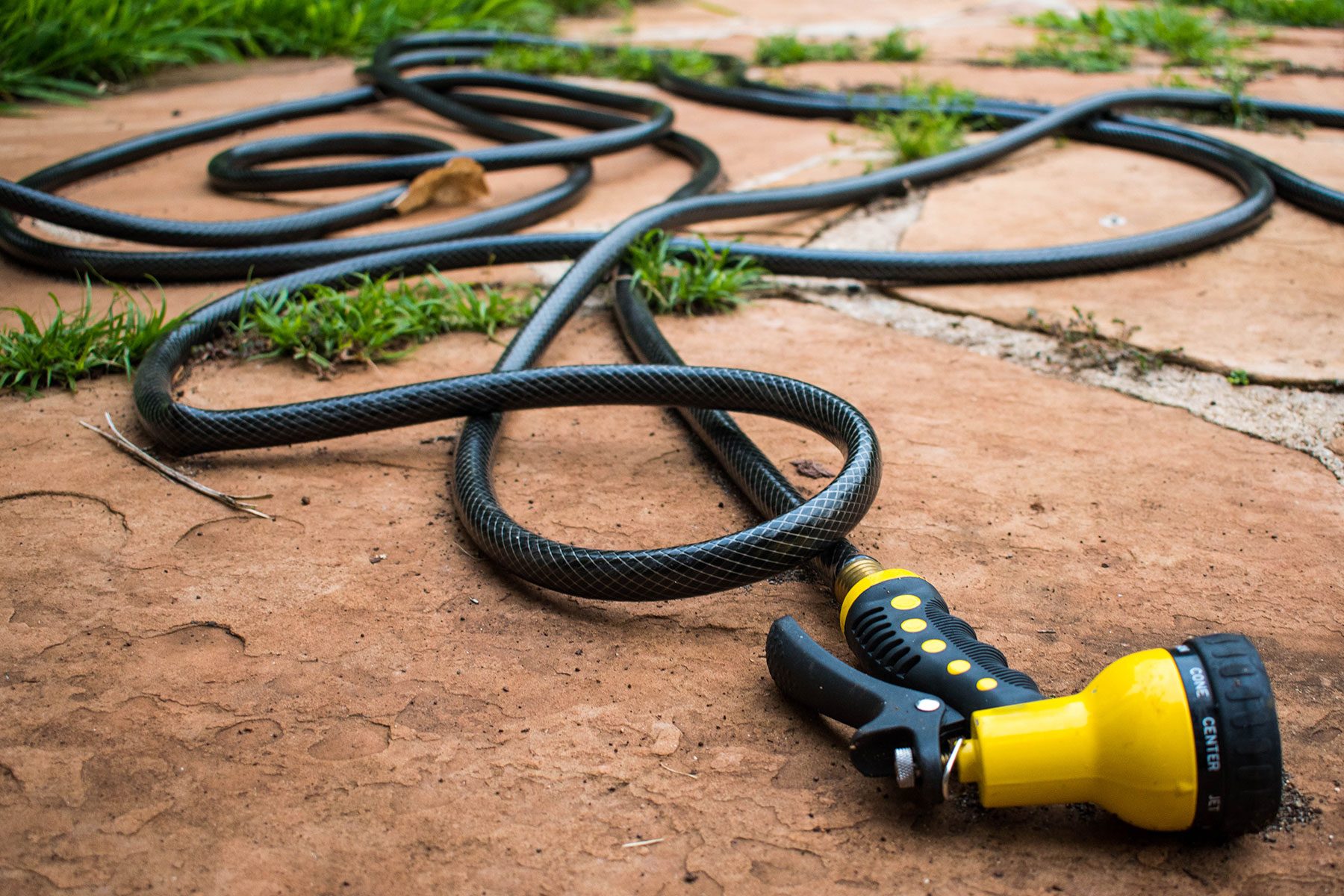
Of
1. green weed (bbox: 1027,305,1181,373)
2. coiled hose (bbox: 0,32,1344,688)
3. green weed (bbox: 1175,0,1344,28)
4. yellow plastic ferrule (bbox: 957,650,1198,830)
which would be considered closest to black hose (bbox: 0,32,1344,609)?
coiled hose (bbox: 0,32,1344,688)

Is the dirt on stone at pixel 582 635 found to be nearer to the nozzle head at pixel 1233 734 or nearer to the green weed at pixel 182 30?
the nozzle head at pixel 1233 734

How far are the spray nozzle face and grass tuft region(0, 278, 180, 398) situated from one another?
180 cm

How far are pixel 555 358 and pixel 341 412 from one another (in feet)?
1.78

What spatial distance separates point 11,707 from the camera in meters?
1.27

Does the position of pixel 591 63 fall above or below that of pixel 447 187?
above

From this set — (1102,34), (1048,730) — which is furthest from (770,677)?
(1102,34)

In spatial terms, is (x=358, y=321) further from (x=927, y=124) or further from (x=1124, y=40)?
(x=1124, y=40)

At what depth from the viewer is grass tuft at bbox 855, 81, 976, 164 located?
320 cm

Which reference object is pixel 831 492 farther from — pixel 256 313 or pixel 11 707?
pixel 256 313

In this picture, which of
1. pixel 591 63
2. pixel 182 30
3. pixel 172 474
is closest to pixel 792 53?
pixel 591 63

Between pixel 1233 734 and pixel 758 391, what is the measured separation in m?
0.90

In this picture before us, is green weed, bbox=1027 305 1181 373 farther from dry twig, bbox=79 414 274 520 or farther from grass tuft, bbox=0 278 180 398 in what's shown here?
grass tuft, bbox=0 278 180 398

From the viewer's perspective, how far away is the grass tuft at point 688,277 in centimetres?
234

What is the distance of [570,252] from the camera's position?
2.48 metres
